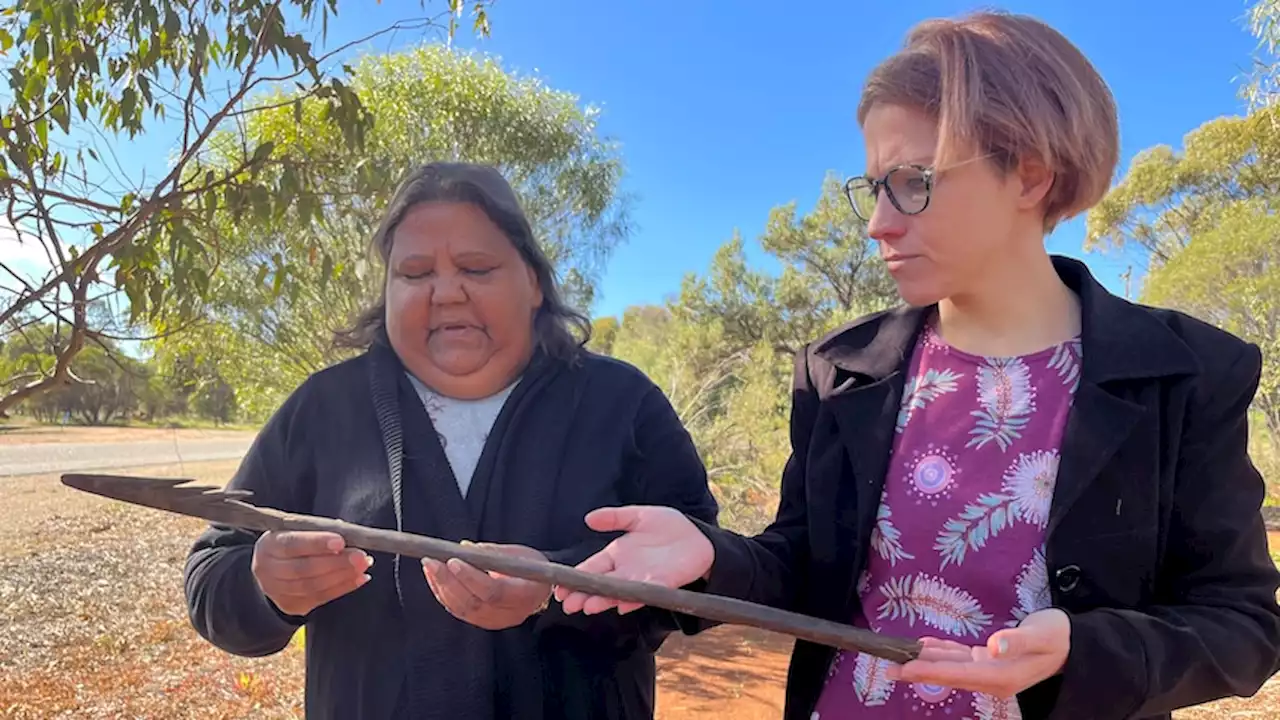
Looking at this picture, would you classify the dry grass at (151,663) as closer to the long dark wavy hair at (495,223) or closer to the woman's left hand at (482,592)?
the long dark wavy hair at (495,223)

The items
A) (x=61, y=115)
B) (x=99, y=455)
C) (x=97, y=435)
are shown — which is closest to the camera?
Result: (x=61, y=115)

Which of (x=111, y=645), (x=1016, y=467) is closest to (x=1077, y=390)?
(x=1016, y=467)

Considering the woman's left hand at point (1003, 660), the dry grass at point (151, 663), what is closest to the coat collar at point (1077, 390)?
the woman's left hand at point (1003, 660)

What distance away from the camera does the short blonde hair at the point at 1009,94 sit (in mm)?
1115

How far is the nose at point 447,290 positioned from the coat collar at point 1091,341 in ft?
2.52

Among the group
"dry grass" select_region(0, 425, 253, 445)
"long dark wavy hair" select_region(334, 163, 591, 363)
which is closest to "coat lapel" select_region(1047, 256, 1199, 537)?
"long dark wavy hair" select_region(334, 163, 591, 363)

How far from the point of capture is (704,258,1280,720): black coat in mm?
1024

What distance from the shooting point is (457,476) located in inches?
64.9

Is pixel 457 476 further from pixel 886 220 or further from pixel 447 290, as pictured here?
pixel 886 220

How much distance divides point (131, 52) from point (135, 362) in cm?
163

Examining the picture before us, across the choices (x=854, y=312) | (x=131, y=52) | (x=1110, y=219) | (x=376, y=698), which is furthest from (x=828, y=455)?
(x=1110, y=219)

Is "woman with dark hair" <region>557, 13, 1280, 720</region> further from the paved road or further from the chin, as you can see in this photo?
the paved road

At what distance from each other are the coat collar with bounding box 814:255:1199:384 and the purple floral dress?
0.05 m

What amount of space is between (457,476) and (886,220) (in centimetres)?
101
